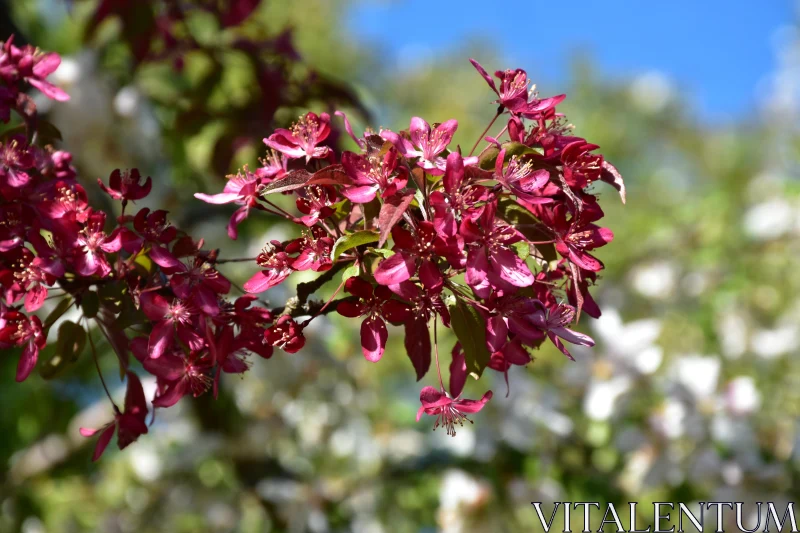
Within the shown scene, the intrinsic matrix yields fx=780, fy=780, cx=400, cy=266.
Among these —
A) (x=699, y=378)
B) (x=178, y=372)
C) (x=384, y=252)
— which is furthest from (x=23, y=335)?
(x=699, y=378)

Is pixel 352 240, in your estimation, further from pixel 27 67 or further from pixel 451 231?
pixel 27 67

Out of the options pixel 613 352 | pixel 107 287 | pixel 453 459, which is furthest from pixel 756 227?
pixel 107 287

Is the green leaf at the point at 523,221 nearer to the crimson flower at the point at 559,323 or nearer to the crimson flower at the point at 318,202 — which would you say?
the crimson flower at the point at 559,323

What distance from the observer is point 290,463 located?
233cm

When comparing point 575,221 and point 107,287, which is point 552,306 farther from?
point 107,287

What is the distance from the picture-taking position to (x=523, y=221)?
75cm

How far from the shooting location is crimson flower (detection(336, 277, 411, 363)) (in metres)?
0.72

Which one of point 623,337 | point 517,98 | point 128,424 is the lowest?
point 128,424

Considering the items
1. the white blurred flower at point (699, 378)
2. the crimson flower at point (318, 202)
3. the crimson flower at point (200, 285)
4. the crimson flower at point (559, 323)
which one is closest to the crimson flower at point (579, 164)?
the crimson flower at point (559, 323)

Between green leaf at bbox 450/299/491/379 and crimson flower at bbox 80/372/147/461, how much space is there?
35 centimetres

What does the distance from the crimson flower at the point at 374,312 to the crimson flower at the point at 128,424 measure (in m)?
0.26

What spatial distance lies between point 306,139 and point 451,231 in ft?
0.65

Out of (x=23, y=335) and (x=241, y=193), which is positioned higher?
(x=241, y=193)

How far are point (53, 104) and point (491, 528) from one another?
1.42 meters
